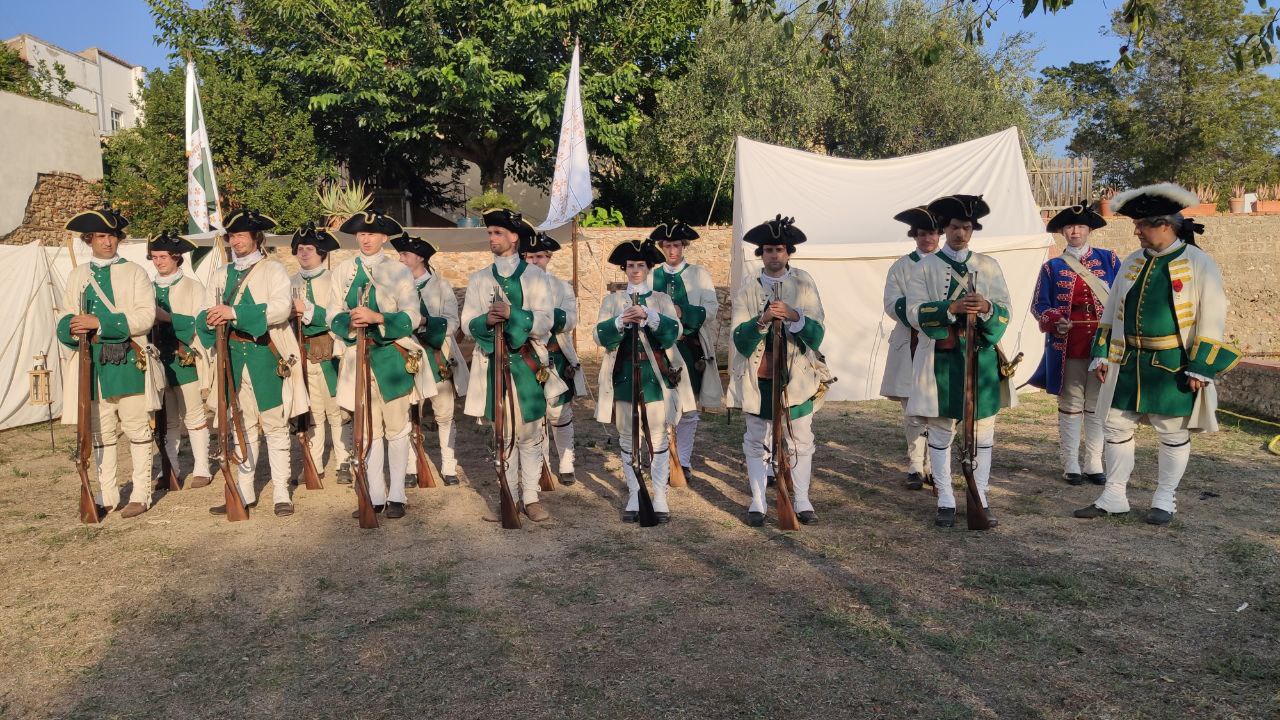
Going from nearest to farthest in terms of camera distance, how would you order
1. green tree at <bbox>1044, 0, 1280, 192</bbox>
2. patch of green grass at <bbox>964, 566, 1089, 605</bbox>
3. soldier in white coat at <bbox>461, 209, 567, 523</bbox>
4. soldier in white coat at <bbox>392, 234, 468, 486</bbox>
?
patch of green grass at <bbox>964, 566, 1089, 605</bbox> → soldier in white coat at <bbox>461, 209, 567, 523</bbox> → soldier in white coat at <bbox>392, 234, 468, 486</bbox> → green tree at <bbox>1044, 0, 1280, 192</bbox>

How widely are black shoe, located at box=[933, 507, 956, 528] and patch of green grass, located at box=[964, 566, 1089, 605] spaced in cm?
82

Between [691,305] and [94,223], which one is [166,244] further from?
[691,305]

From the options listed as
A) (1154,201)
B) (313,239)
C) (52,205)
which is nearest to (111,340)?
(313,239)

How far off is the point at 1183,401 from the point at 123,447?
9.86m

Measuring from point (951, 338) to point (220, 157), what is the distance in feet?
55.4

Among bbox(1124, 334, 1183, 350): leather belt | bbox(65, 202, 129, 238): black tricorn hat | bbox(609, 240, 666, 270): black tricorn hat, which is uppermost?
bbox(65, 202, 129, 238): black tricorn hat

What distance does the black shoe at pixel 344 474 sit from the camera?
7.72m

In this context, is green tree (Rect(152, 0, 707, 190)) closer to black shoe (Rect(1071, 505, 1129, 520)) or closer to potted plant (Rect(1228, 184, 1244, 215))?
potted plant (Rect(1228, 184, 1244, 215))

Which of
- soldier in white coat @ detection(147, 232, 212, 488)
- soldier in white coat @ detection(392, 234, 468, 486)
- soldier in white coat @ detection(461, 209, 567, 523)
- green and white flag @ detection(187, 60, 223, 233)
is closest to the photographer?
soldier in white coat @ detection(461, 209, 567, 523)

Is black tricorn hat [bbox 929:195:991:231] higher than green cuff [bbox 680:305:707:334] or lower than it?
higher

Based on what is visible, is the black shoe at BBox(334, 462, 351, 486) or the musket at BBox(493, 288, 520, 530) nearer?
the musket at BBox(493, 288, 520, 530)

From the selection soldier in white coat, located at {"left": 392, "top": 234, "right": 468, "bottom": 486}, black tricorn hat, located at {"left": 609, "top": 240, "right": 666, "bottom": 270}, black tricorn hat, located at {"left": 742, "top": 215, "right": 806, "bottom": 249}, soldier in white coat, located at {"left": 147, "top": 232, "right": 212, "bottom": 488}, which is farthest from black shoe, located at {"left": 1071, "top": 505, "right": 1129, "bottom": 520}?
soldier in white coat, located at {"left": 147, "top": 232, "right": 212, "bottom": 488}

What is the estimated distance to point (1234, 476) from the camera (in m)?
7.22

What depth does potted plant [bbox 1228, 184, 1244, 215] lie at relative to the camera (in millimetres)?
20094
